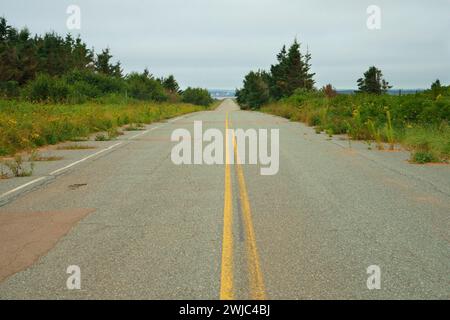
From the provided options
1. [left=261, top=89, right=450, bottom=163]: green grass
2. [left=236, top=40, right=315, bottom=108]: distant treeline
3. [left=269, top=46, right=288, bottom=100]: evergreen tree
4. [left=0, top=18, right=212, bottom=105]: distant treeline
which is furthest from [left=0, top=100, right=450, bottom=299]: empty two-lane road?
[left=269, top=46, right=288, bottom=100]: evergreen tree

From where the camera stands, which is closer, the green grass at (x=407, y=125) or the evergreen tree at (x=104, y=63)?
the green grass at (x=407, y=125)

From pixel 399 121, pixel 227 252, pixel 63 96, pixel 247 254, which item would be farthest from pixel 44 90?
pixel 247 254

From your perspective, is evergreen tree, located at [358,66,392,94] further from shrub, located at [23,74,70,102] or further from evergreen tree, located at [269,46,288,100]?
shrub, located at [23,74,70,102]

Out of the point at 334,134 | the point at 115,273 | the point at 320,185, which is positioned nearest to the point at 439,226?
the point at 320,185

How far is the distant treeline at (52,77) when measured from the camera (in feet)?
160

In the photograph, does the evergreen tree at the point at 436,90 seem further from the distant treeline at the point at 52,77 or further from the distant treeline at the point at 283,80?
the distant treeline at the point at 283,80

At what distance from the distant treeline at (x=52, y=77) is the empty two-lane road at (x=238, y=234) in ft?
114

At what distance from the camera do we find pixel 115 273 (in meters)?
5.39

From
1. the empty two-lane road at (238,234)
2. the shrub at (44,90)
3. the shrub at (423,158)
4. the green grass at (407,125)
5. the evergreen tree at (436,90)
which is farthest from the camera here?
the shrub at (44,90)

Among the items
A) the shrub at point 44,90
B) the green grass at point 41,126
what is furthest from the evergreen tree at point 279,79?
the green grass at point 41,126

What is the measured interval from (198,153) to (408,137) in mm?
7558

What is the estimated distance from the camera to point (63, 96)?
49.4 metres

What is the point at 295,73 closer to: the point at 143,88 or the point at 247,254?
the point at 143,88

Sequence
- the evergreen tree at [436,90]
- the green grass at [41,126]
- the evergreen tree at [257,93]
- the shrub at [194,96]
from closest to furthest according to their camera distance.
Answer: the green grass at [41,126]
the evergreen tree at [436,90]
the evergreen tree at [257,93]
the shrub at [194,96]
